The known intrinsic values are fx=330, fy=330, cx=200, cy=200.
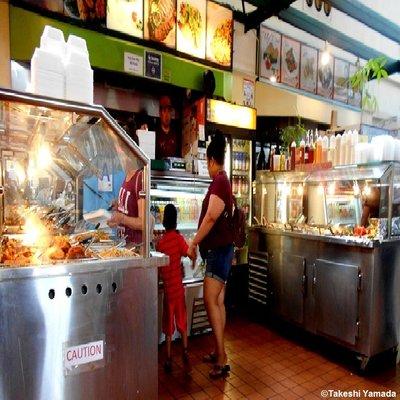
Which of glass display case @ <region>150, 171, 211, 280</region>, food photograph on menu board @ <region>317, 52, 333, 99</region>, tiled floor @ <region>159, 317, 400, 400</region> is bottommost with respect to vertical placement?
tiled floor @ <region>159, 317, 400, 400</region>

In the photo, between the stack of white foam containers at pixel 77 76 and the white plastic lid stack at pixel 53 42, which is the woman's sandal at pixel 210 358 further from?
the white plastic lid stack at pixel 53 42

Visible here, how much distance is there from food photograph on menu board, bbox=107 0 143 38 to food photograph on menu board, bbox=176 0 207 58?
0.68 meters

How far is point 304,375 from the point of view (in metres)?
3.61

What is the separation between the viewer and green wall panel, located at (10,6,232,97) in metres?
3.67

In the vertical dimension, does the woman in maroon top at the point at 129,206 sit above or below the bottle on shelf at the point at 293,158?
below

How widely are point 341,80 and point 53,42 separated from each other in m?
8.09

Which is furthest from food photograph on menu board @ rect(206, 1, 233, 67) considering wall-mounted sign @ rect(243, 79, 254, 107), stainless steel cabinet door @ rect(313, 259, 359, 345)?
stainless steel cabinet door @ rect(313, 259, 359, 345)

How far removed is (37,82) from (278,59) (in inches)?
239

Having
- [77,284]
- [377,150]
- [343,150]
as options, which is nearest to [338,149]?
[343,150]

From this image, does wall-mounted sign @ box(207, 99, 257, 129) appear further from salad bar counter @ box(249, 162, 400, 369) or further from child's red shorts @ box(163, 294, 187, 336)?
child's red shorts @ box(163, 294, 187, 336)

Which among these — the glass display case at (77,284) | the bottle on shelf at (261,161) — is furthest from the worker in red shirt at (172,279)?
the bottle on shelf at (261,161)

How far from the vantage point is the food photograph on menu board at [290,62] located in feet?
22.9

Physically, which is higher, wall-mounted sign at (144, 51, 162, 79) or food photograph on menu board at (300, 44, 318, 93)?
food photograph on menu board at (300, 44, 318, 93)

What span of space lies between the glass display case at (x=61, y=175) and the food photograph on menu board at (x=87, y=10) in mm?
1965
